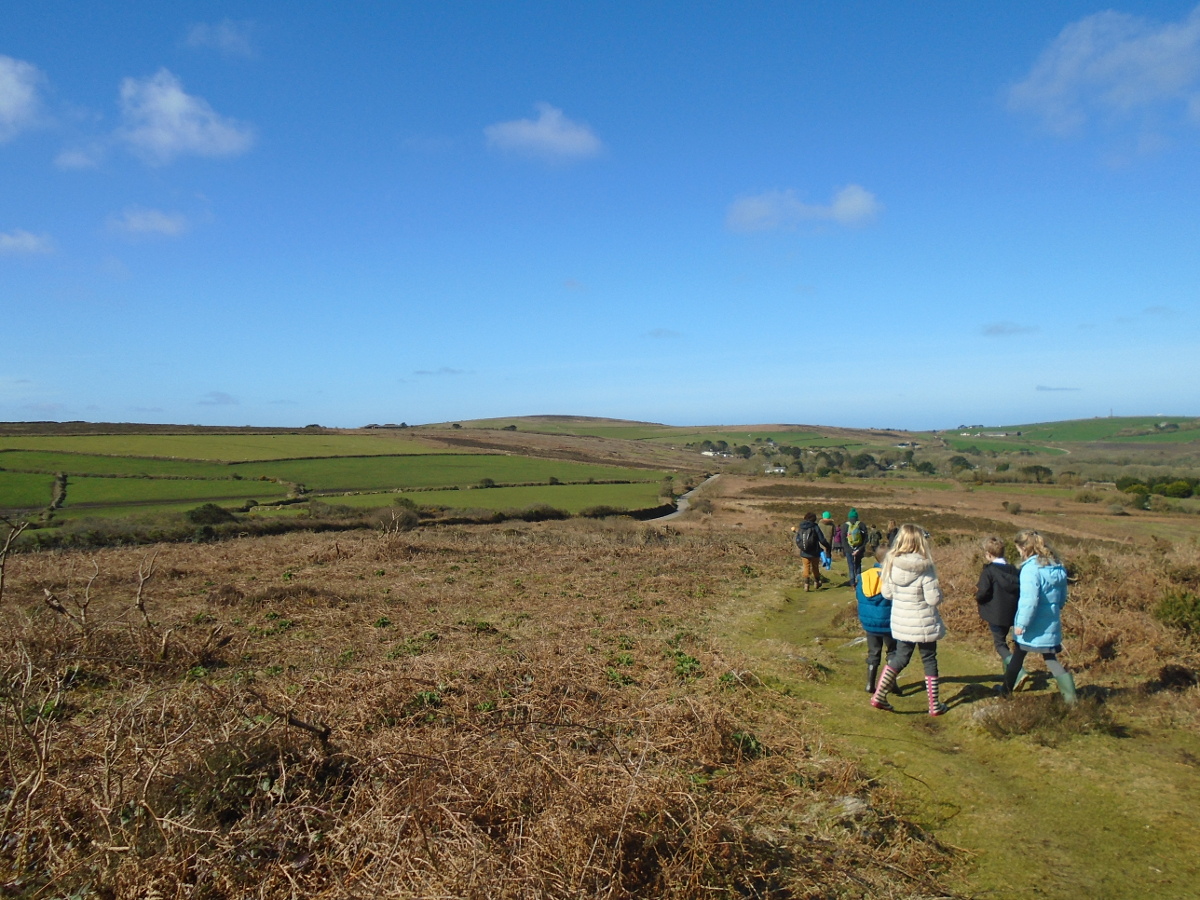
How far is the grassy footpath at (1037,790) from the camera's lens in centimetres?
483

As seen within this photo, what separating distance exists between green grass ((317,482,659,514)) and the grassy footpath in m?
40.6

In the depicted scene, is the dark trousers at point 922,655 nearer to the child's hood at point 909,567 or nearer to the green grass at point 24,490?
the child's hood at point 909,567

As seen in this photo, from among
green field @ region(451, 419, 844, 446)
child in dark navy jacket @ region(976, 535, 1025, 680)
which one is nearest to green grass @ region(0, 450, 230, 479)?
child in dark navy jacket @ region(976, 535, 1025, 680)

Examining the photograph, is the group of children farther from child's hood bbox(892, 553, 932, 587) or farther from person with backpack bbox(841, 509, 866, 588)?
person with backpack bbox(841, 509, 866, 588)

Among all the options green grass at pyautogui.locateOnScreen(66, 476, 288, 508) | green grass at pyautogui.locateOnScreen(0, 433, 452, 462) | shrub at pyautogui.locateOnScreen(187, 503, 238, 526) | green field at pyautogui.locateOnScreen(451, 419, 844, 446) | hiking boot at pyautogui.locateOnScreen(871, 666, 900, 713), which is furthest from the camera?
green field at pyautogui.locateOnScreen(451, 419, 844, 446)

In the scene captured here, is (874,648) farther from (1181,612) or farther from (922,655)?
(1181,612)

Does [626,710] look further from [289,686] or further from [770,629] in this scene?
[770,629]

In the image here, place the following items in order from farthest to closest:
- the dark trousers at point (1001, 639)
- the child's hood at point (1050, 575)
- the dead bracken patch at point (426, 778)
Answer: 1. the dark trousers at point (1001, 639)
2. the child's hood at point (1050, 575)
3. the dead bracken patch at point (426, 778)

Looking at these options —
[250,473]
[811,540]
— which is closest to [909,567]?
[811,540]

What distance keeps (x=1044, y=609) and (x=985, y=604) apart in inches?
33.3

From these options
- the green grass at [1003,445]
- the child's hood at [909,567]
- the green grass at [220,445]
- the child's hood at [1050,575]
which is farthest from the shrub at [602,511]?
the green grass at [1003,445]

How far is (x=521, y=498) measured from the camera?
55625mm

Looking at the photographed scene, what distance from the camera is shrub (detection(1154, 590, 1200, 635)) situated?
29.3 feet

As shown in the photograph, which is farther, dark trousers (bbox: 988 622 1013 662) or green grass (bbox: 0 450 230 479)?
green grass (bbox: 0 450 230 479)
